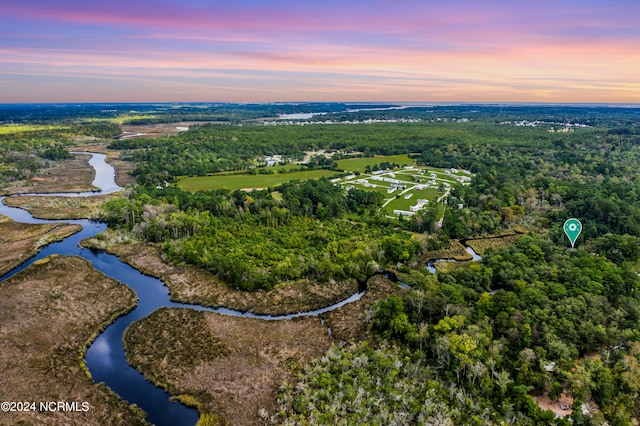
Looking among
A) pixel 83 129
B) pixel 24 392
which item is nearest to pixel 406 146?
A: pixel 24 392

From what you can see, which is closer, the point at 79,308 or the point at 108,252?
the point at 79,308

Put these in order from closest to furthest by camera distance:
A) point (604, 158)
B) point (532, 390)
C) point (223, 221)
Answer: point (532, 390)
point (223, 221)
point (604, 158)

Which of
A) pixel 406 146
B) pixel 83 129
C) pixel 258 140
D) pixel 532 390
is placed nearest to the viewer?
pixel 532 390

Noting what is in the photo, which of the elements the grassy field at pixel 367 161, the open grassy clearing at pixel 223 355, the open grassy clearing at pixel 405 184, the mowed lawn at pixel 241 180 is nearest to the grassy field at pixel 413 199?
the open grassy clearing at pixel 405 184

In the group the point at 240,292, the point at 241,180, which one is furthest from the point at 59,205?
the point at 240,292

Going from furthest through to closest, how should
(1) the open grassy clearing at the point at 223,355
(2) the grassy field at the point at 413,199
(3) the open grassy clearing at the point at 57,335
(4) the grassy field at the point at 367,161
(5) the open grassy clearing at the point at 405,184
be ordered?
(4) the grassy field at the point at 367,161 < (5) the open grassy clearing at the point at 405,184 < (2) the grassy field at the point at 413,199 < (1) the open grassy clearing at the point at 223,355 < (3) the open grassy clearing at the point at 57,335

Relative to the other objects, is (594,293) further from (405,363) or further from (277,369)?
(277,369)

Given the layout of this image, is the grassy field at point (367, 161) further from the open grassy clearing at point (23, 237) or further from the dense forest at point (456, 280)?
the open grassy clearing at point (23, 237)

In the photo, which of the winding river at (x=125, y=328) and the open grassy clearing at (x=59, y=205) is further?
the open grassy clearing at (x=59, y=205)
